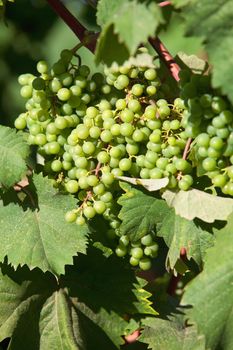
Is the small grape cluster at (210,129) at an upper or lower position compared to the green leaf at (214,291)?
upper

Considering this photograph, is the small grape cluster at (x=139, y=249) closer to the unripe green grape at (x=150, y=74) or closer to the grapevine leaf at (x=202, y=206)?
the grapevine leaf at (x=202, y=206)

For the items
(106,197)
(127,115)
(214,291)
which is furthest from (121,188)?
(214,291)

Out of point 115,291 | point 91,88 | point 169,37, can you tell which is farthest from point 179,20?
point 169,37

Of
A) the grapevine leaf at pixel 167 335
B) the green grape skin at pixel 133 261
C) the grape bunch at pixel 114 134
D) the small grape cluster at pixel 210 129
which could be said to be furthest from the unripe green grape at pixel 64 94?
the grapevine leaf at pixel 167 335

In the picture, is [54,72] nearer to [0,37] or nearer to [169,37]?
[169,37]

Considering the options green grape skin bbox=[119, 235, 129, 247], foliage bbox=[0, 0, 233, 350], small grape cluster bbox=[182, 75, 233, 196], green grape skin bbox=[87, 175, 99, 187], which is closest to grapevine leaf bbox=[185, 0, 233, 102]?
foliage bbox=[0, 0, 233, 350]

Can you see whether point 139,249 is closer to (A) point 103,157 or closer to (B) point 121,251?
(B) point 121,251
